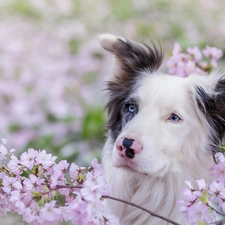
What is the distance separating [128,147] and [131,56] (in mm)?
747

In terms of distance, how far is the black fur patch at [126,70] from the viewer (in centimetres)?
346

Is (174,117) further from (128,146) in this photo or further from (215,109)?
(128,146)

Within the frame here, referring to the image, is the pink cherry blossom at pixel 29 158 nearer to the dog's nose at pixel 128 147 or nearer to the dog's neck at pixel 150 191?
the dog's nose at pixel 128 147

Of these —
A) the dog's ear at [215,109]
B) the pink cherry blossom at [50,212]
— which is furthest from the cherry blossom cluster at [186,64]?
the pink cherry blossom at [50,212]

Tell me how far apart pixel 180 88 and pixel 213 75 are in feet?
0.75

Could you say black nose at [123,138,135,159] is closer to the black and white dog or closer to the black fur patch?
the black and white dog

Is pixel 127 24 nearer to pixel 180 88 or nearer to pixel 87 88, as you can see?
pixel 87 88

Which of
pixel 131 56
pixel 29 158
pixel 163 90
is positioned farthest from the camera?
pixel 131 56

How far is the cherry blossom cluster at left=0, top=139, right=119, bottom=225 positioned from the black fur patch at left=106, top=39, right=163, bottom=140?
71 cm

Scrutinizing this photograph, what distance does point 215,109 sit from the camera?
3.24m

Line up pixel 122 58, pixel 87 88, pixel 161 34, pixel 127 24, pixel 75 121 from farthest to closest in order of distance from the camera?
pixel 127 24 < pixel 161 34 < pixel 87 88 < pixel 75 121 < pixel 122 58

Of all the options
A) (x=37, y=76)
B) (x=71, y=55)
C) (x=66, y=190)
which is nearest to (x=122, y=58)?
(x=66, y=190)

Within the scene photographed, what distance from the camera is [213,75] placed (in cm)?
338

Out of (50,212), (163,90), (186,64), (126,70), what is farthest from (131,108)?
(50,212)
